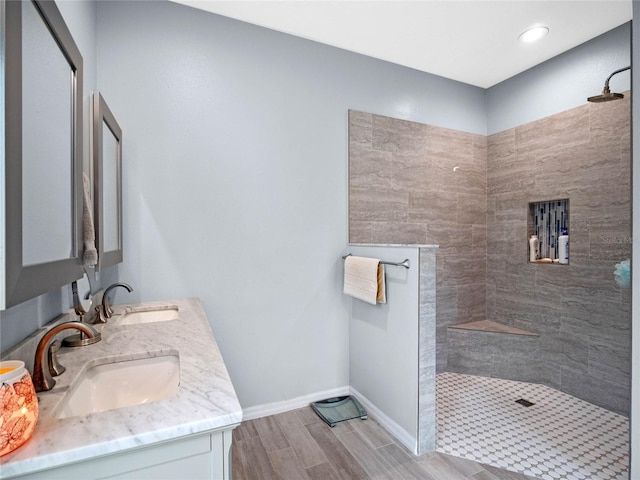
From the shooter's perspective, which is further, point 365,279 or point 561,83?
point 561,83

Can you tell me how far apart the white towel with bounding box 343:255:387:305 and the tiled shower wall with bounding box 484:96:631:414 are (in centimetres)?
149

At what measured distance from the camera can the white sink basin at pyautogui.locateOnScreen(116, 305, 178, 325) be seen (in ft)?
5.84

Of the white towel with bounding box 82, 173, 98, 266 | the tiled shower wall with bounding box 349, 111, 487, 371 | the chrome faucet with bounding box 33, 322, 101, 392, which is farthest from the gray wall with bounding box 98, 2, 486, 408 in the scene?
the chrome faucet with bounding box 33, 322, 101, 392

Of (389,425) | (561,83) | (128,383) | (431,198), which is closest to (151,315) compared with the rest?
(128,383)

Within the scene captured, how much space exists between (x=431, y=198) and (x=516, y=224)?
0.81 meters

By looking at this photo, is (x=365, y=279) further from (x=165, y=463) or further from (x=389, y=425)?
(x=165, y=463)

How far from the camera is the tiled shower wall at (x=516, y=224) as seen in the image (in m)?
2.35

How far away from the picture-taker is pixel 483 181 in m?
3.27

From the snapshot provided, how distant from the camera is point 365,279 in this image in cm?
218

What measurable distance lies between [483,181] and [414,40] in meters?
1.51

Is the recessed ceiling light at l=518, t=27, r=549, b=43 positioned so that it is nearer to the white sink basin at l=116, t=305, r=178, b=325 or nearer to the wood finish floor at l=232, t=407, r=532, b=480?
the wood finish floor at l=232, t=407, r=532, b=480

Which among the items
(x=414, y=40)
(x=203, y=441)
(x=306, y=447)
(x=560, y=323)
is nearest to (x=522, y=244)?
(x=560, y=323)

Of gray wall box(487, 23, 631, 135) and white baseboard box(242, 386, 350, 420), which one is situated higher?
gray wall box(487, 23, 631, 135)

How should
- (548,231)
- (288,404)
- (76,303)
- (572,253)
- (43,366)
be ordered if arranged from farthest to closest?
1. (548,231)
2. (572,253)
3. (288,404)
4. (76,303)
5. (43,366)
